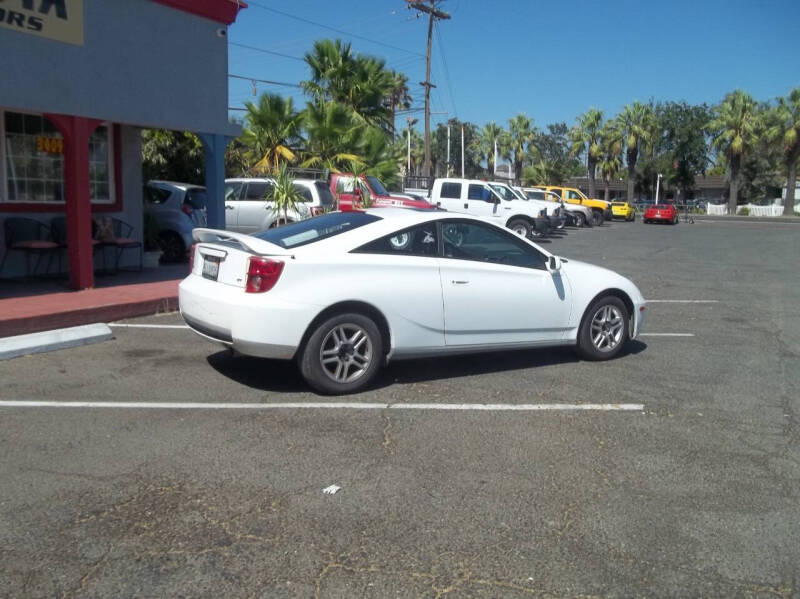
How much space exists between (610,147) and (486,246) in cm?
6129

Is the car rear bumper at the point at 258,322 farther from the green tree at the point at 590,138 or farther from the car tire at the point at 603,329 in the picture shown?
the green tree at the point at 590,138

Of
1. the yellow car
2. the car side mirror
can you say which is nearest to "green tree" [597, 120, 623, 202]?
the yellow car

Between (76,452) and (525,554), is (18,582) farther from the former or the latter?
(525,554)

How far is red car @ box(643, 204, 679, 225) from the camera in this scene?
45.0 meters

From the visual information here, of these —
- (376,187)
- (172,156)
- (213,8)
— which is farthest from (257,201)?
(213,8)

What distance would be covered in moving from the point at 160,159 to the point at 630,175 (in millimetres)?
50817

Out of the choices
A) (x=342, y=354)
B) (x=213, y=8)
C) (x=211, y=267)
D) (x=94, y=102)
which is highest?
(x=213, y=8)

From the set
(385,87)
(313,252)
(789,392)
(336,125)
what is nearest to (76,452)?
(313,252)

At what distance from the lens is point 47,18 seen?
941cm

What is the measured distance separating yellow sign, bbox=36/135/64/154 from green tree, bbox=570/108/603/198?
57.4 metres

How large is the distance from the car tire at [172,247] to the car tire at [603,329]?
9146 mm

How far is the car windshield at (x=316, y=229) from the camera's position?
20.9 feet

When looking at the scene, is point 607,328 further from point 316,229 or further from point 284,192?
point 284,192

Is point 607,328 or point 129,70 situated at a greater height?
point 129,70
